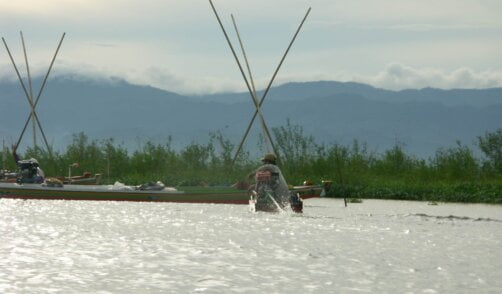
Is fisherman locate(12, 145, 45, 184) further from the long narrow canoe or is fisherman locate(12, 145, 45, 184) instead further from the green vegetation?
the green vegetation

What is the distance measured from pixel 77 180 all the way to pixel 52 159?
21.1ft

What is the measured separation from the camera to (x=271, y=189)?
90.2 ft

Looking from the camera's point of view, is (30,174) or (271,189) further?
(30,174)

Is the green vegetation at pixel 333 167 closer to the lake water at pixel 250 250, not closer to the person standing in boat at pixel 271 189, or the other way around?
the lake water at pixel 250 250

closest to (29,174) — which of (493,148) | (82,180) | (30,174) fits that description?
(30,174)

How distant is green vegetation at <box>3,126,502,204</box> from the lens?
34688 millimetres

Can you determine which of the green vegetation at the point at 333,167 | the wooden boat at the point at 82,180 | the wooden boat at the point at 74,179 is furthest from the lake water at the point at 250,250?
the wooden boat at the point at 74,179

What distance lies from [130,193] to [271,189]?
7.01 m

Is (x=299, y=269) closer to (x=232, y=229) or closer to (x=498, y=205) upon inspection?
(x=232, y=229)

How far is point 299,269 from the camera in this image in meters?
15.9

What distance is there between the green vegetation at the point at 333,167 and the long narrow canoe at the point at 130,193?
3.53 m

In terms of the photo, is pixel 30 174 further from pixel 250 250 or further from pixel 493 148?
pixel 250 250

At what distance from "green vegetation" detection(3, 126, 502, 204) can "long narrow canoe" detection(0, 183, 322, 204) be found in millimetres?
3530

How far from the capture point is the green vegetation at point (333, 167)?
34.7 metres
